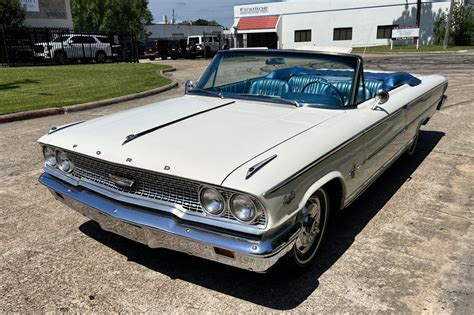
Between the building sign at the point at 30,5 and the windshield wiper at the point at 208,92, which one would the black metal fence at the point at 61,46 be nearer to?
the building sign at the point at 30,5

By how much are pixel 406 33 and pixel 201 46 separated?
1751cm

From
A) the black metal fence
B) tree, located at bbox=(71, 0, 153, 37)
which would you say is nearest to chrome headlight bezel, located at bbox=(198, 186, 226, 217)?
the black metal fence

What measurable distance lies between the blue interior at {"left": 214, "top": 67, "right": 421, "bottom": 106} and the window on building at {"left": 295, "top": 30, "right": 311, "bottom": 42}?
44846mm

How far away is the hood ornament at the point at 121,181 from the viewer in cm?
267

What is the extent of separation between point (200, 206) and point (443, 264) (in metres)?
1.86

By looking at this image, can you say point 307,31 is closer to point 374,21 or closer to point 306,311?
point 374,21

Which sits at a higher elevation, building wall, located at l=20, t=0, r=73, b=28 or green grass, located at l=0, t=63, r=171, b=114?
building wall, located at l=20, t=0, r=73, b=28

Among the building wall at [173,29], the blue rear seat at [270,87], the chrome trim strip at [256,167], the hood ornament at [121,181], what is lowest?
the hood ornament at [121,181]

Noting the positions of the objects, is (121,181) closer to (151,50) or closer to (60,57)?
(60,57)

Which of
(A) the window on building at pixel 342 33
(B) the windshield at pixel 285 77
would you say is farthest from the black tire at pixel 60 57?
(A) the window on building at pixel 342 33

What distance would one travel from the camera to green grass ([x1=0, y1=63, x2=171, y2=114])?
9.43 meters

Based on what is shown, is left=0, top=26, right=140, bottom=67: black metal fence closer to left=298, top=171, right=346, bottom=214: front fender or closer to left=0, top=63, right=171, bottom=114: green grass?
left=0, top=63, right=171, bottom=114: green grass

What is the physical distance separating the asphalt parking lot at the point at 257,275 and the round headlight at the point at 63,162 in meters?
0.63

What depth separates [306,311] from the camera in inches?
101
